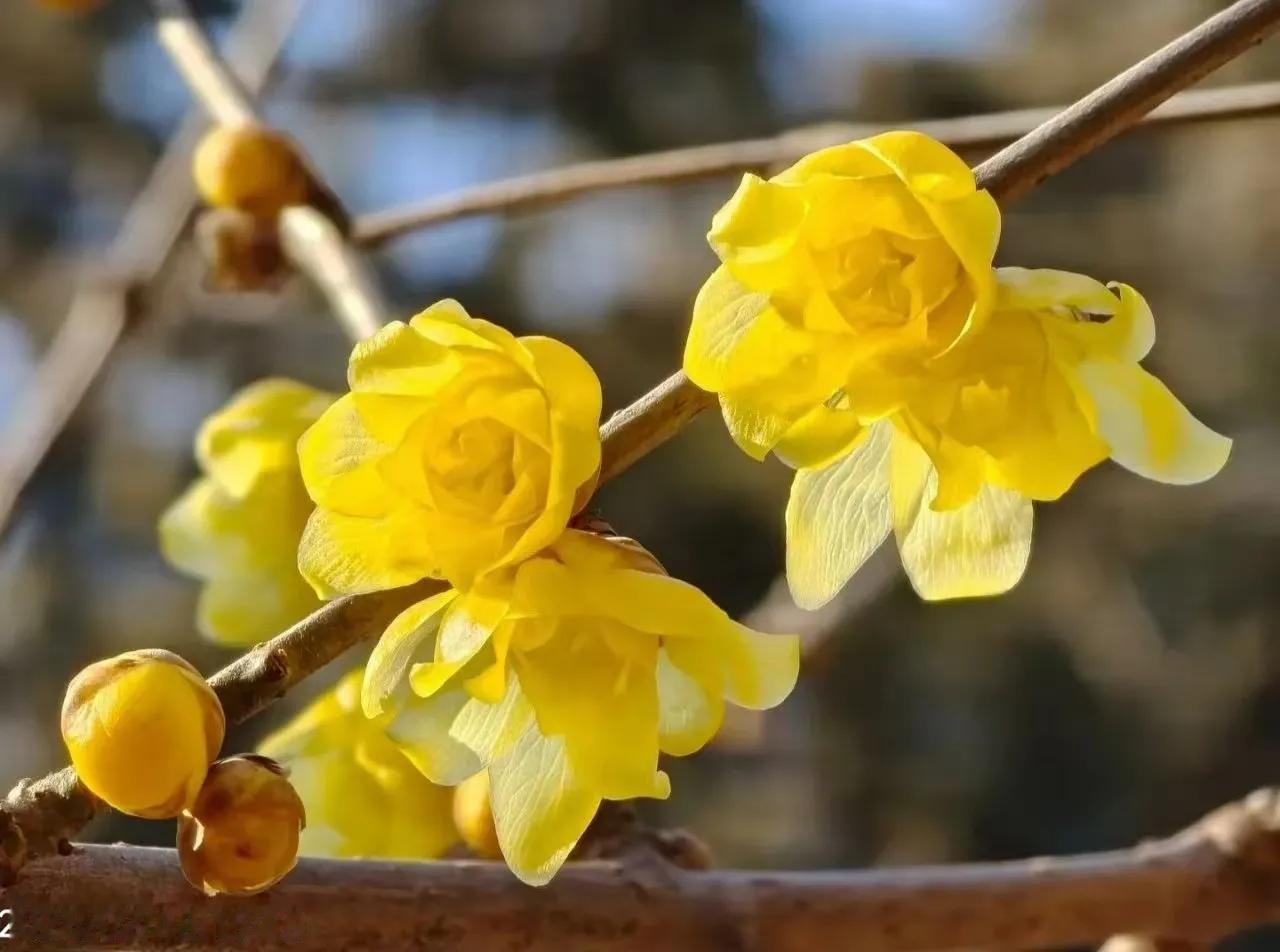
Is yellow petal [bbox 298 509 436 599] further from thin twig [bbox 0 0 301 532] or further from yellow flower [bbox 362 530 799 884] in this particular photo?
thin twig [bbox 0 0 301 532]

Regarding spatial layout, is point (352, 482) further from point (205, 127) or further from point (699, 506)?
point (699, 506)

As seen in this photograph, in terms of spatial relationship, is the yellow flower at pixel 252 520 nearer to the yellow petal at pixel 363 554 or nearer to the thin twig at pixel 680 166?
the thin twig at pixel 680 166

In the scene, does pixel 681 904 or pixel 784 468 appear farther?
pixel 784 468

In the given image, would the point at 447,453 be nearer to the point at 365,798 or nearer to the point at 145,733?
the point at 145,733

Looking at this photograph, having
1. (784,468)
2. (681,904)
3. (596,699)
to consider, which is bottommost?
(784,468)

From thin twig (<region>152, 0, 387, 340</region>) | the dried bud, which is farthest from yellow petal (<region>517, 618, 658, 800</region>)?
thin twig (<region>152, 0, 387, 340</region>)

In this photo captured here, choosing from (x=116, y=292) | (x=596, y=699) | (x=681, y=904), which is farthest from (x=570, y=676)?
(x=116, y=292)

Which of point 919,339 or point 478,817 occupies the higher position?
point 919,339
